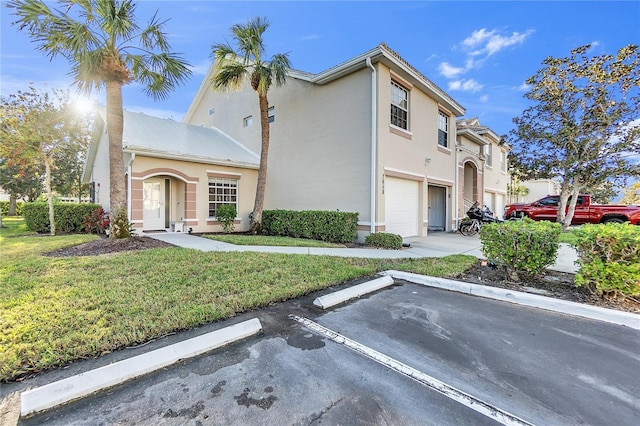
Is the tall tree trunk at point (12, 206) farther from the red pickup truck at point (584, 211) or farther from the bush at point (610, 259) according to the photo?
the red pickup truck at point (584, 211)

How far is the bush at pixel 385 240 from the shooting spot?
935 centimetres

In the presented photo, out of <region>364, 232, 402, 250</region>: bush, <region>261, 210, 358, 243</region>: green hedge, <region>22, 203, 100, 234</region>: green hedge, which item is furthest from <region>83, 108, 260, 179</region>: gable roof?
<region>364, 232, 402, 250</region>: bush

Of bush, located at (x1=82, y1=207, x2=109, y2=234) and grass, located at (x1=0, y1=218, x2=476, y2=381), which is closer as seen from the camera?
grass, located at (x1=0, y1=218, x2=476, y2=381)

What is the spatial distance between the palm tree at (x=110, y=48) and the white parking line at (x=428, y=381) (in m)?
8.02

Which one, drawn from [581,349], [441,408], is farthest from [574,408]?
[581,349]

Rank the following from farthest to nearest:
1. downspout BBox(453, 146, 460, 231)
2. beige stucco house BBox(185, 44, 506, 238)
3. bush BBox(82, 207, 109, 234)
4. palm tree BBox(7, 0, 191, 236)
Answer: downspout BBox(453, 146, 460, 231) < bush BBox(82, 207, 109, 234) < beige stucco house BBox(185, 44, 506, 238) < palm tree BBox(7, 0, 191, 236)

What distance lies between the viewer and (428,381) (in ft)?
7.98

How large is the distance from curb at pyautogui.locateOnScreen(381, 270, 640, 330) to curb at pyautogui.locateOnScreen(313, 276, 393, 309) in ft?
2.17

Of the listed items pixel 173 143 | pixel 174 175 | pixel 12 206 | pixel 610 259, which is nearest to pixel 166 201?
pixel 174 175

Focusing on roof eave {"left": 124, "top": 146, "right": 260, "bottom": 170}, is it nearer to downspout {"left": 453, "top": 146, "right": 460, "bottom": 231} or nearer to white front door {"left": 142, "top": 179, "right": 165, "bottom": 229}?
white front door {"left": 142, "top": 179, "right": 165, "bottom": 229}

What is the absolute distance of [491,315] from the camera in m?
3.93

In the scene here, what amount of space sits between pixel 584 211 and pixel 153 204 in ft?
73.5

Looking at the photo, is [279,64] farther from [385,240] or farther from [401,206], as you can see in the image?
[385,240]

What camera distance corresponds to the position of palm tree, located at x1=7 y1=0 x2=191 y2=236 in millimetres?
7281
